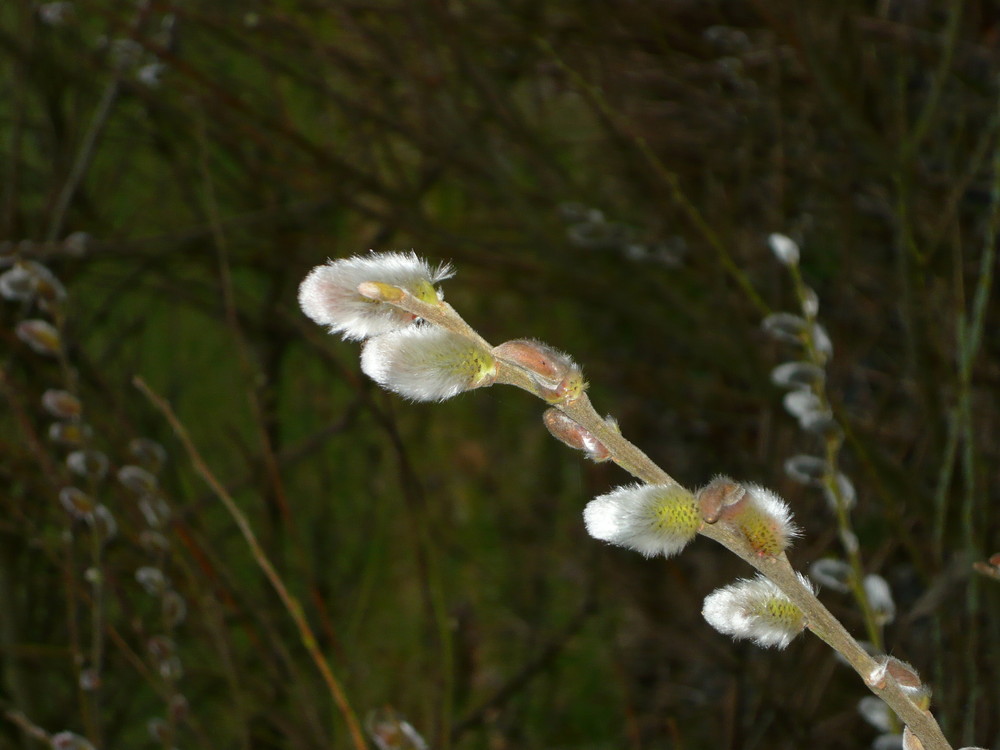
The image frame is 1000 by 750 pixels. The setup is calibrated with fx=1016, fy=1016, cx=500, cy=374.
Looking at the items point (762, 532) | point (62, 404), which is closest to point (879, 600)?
point (762, 532)

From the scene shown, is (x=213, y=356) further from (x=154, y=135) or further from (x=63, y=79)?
(x=63, y=79)

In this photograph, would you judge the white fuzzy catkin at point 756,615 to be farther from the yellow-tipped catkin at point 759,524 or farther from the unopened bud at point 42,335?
the unopened bud at point 42,335

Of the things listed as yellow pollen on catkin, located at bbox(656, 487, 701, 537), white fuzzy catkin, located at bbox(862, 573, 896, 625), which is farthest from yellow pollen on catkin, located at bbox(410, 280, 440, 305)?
white fuzzy catkin, located at bbox(862, 573, 896, 625)

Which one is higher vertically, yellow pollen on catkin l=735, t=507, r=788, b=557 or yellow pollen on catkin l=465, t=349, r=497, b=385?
yellow pollen on catkin l=465, t=349, r=497, b=385

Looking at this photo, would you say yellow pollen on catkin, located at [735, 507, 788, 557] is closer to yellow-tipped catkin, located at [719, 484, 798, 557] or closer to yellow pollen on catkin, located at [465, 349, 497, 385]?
yellow-tipped catkin, located at [719, 484, 798, 557]

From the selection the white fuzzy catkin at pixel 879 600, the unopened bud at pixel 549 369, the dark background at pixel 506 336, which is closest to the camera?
the unopened bud at pixel 549 369

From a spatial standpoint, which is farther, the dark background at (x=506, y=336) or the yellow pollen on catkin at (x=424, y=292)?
the dark background at (x=506, y=336)

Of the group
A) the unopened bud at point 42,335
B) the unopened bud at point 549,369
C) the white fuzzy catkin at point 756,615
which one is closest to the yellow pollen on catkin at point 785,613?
the white fuzzy catkin at point 756,615
